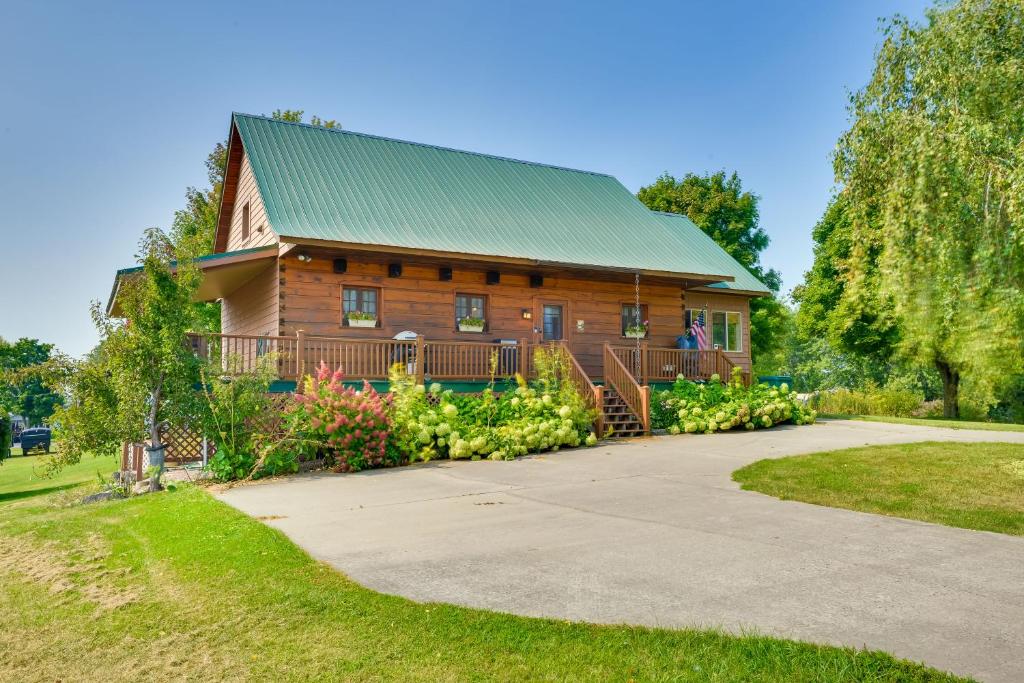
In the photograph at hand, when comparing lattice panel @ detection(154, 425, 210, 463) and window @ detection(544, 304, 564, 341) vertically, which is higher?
window @ detection(544, 304, 564, 341)

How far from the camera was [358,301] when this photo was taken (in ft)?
53.4

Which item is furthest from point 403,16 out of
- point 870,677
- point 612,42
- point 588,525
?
point 870,677

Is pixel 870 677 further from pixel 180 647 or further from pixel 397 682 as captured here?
pixel 180 647

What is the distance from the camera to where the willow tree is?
9891 millimetres

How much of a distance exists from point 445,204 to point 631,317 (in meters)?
6.24

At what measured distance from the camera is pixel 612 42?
21.2 metres

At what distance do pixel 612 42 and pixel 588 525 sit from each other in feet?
59.8

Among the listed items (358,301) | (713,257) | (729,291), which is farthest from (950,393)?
(358,301)

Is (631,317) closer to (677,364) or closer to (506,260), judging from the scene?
(677,364)

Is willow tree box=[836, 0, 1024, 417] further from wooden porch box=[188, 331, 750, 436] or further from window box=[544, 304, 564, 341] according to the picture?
window box=[544, 304, 564, 341]

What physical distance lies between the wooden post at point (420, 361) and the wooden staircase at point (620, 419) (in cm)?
393

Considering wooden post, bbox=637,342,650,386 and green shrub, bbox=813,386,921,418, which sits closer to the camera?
wooden post, bbox=637,342,650,386

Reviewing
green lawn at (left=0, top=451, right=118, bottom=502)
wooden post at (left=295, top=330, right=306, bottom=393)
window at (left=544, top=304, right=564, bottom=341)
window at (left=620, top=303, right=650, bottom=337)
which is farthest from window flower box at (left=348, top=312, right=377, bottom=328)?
window at (left=620, top=303, right=650, bottom=337)

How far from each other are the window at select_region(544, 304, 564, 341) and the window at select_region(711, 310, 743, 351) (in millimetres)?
6737
